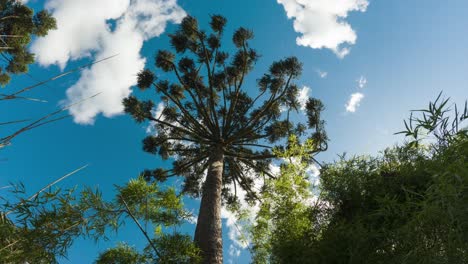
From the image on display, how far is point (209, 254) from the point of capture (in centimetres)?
582

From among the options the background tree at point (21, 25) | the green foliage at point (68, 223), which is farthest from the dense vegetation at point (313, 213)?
the background tree at point (21, 25)

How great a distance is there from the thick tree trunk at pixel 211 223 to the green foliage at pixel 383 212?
99 centimetres

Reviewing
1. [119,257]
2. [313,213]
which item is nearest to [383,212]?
[313,213]

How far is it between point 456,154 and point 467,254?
2.45 feet

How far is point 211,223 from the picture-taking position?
6586 mm

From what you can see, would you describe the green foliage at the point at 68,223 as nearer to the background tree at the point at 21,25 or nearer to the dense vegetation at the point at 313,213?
the dense vegetation at the point at 313,213

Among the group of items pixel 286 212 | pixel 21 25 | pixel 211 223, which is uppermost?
pixel 21 25

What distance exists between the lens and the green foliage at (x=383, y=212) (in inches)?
90.3

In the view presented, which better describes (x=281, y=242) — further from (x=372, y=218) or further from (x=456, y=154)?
(x=456, y=154)

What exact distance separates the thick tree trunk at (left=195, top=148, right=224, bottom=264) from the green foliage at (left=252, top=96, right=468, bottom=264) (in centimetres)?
99

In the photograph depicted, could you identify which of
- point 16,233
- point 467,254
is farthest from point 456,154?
point 16,233

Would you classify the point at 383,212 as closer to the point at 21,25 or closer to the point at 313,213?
the point at 313,213

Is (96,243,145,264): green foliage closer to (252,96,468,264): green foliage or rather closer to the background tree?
(252,96,468,264): green foliage

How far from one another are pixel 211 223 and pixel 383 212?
3.79m
